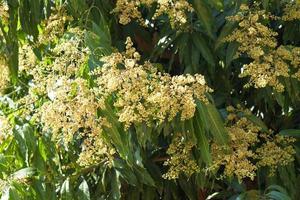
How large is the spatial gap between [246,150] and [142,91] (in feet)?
1.80

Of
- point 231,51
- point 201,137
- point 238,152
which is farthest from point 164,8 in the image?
point 238,152

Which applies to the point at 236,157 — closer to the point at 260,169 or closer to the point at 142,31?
the point at 260,169

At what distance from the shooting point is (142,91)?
1.74 metres

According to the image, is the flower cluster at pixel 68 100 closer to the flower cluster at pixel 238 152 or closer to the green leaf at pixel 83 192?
the green leaf at pixel 83 192

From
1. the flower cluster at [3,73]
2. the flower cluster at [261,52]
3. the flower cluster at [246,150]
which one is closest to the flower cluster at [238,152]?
the flower cluster at [246,150]

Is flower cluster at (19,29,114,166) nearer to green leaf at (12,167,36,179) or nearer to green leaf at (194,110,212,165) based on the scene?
green leaf at (12,167,36,179)

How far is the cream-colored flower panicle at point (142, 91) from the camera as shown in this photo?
1.73 m

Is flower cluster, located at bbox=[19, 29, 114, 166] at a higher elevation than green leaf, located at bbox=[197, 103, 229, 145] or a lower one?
higher

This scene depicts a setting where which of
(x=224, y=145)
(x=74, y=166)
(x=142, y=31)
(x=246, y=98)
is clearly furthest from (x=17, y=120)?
(x=246, y=98)

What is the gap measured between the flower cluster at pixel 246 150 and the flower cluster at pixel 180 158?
3.3 inches

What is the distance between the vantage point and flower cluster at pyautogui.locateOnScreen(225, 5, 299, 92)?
6.88 ft

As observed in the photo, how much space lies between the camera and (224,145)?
1996mm

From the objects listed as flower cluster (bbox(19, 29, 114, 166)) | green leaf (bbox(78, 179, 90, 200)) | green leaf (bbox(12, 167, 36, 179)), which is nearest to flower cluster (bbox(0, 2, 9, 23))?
flower cluster (bbox(19, 29, 114, 166))

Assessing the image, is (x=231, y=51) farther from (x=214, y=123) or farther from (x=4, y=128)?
(x=4, y=128)
